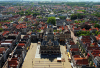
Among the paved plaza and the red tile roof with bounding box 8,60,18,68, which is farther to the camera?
the paved plaza

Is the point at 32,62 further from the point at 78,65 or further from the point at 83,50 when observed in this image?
the point at 83,50

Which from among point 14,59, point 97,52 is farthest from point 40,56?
point 97,52

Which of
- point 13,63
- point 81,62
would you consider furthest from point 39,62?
point 81,62

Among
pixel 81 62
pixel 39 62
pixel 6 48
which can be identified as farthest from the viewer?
pixel 6 48

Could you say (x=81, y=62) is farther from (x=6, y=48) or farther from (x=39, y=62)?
(x=6, y=48)

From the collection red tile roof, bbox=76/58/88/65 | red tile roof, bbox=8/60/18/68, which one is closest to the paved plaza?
red tile roof, bbox=76/58/88/65

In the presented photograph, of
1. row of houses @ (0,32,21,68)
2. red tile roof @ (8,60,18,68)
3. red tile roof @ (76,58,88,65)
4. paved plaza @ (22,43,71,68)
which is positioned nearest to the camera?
red tile roof @ (8,60,18,68)

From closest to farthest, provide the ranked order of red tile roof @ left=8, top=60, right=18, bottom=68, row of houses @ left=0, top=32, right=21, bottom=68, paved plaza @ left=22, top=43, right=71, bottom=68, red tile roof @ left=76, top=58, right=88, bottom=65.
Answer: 1. red tile roof @ left=8, top=60, right=18, bottom=68
2. red tile roof @ left=76, top=58, right=88, bottom=65
3. paved plaza @ left=22, top=43, right=71, bottom=68
4. row of houses @ left=0, top=32, right=21, bottom=68

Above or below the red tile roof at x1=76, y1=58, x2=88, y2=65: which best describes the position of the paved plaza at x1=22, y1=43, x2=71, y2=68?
below

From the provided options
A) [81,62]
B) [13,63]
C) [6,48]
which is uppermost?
[6,48]

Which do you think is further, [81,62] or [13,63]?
[81,62]

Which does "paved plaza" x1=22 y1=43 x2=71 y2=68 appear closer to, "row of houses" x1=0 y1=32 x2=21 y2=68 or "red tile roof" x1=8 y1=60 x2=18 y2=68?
"red tile roof" x1=8 y1=60 x2=18 y2=68
